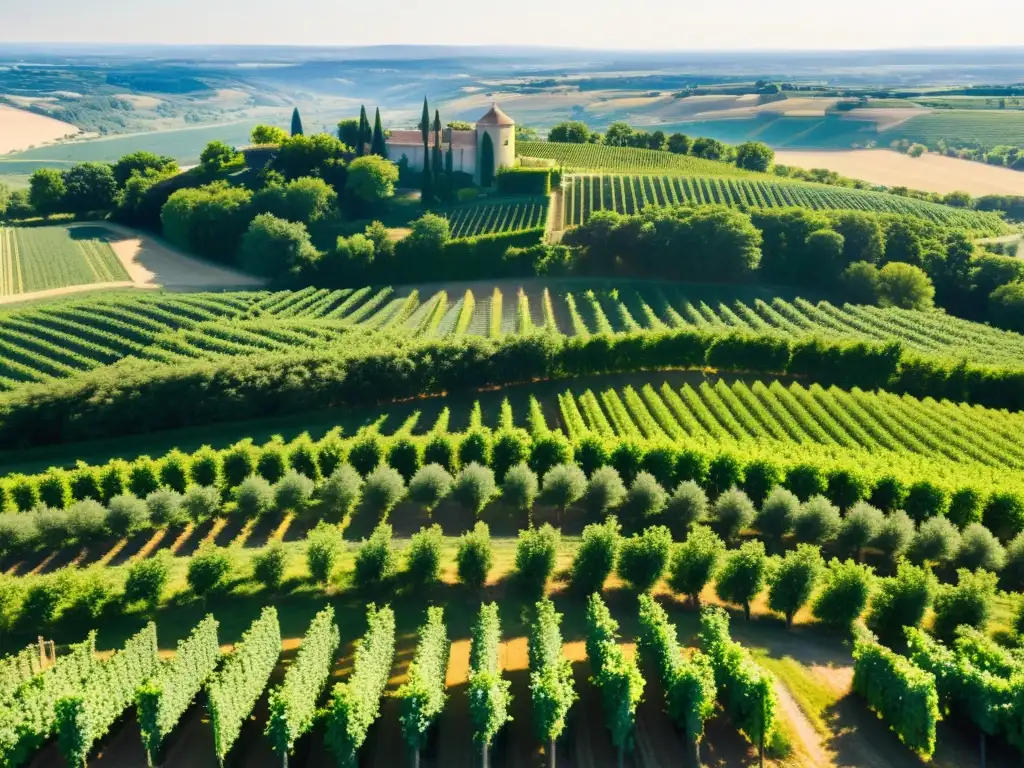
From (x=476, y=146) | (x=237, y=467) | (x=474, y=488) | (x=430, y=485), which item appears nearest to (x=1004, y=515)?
(x=474, y=488)

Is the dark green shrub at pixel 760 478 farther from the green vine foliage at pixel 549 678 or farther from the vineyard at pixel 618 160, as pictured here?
the vineyard at pixel 618 160

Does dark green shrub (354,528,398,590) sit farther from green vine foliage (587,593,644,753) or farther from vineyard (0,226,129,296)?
vineyard (0,226,129,296)

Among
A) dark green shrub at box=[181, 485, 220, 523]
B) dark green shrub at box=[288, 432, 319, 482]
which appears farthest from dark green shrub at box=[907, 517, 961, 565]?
dark green shrub at box=[181, 485, 220, 523]

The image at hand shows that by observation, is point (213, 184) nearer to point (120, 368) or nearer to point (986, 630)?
point (120, 368)

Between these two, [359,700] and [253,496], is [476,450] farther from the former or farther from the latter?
[359,700]

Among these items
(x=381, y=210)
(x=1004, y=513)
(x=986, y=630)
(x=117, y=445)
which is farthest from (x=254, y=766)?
(x=381, y=210)

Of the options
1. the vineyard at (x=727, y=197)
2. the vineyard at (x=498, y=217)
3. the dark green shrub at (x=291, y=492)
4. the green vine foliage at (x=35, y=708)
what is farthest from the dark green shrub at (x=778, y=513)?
the vineyard at (x=727, y=197)

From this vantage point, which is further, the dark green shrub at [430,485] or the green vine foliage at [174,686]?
the dark green shrub at [430,485]
